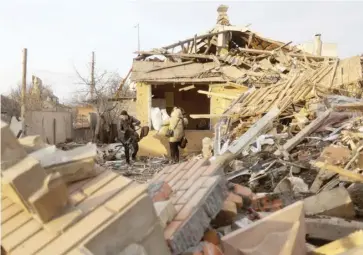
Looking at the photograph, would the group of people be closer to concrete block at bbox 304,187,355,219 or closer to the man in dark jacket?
the man in dark jacket

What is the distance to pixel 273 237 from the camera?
8.23ft

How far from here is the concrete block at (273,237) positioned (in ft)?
7.84

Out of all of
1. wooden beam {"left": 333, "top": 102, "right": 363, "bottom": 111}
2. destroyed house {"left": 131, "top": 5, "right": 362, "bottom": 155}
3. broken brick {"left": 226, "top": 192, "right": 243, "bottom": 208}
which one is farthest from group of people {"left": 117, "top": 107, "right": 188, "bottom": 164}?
broken brick {"left": 226, "top": 192, "right": 243, "bottom": 208}

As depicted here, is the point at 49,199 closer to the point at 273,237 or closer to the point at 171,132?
the point at 273,237

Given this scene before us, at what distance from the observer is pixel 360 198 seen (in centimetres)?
394

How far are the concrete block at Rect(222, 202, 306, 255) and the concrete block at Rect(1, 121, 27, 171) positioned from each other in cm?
138

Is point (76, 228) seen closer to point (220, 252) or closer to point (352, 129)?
point (220, 252)

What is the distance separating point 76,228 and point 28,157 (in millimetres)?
375

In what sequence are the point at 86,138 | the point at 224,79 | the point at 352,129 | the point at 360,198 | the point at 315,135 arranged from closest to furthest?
the point at 360,198 → the point at 352,129 → the point at 315,135 → the point at 224,79 → the point at 86,138

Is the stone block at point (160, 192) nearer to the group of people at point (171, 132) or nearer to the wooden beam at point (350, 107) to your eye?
the wooden beam at point (350, 107)

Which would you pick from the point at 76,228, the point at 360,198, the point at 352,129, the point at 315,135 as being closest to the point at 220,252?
the point at 76,228

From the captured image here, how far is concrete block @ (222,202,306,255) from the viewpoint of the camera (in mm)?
2391

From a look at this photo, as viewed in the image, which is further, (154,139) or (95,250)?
(154,139)

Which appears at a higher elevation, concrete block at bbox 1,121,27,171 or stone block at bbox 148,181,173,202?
concrete block at bbox 1,121,27,171
